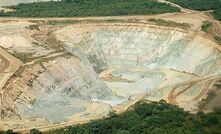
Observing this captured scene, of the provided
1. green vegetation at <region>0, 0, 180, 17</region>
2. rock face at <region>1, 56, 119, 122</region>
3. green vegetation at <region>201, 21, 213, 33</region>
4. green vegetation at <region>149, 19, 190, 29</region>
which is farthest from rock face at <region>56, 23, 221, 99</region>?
green vegetation at <region>0, 0, 180, 17</region>

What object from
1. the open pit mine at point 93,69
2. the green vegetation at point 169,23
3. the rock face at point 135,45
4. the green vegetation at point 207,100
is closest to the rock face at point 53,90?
the open pit mine at point 93,69

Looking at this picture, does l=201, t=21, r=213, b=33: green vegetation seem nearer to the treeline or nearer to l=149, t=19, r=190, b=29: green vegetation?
l=149, t=19, r=190, b=29: green vegetation

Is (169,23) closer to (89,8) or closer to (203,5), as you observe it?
(203,5)

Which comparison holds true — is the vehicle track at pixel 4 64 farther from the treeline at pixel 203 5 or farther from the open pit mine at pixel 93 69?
the treeline at pixel 203 5

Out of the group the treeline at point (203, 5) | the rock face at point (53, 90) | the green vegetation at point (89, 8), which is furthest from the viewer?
the green vegetation at point (89, 8)

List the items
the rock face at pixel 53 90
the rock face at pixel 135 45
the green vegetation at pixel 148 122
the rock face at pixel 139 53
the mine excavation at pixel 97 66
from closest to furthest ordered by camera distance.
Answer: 1. the green vegetation at pixel 148 122
2. the mine excavation at pixel 97 66
3. the rock face at pixel 53 90
4. the rock face at pixel 139 53
5. the rock face at pixel 135 45

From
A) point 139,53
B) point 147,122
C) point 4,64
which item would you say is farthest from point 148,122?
point 139,53

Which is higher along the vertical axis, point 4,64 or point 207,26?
point 207,26
